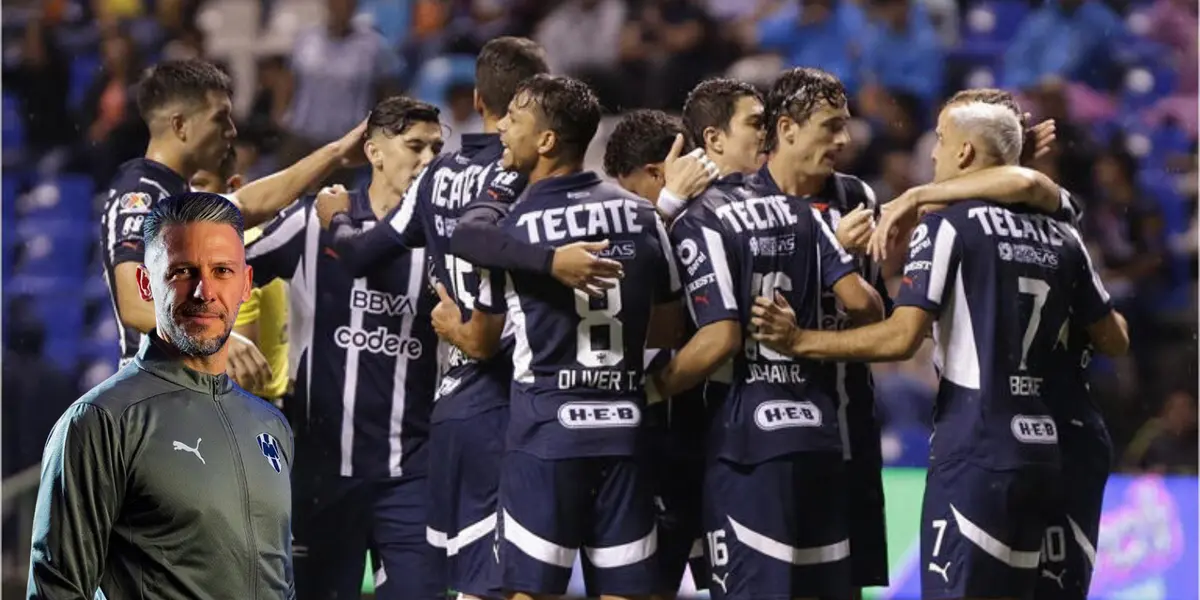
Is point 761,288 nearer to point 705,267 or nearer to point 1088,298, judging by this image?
point 705,267

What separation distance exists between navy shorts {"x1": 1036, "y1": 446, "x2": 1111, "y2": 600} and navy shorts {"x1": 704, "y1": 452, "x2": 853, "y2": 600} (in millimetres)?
764

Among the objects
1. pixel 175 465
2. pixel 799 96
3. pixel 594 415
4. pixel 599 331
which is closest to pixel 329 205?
pixel 599 331

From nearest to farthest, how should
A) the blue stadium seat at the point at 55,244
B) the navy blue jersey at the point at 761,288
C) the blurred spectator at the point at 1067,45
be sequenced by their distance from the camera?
1. the navy blue jersey at the point at 761,288
2. the blue stadium seat at the point at 55,244
3. the blurred spectator at the point at 1067,45

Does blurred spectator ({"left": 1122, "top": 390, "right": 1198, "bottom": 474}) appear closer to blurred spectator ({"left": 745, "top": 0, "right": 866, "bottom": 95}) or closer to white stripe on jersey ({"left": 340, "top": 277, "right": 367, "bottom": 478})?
blurred spectator ({"left": 745, "top": 0, "right": 866, "bottom": 95})

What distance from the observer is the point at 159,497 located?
2.92 metres

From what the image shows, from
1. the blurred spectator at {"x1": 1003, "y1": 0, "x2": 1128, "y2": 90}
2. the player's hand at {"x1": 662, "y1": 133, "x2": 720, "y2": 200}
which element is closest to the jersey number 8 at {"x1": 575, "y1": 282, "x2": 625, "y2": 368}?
the player's hand at {"x1": 662, "y1": 133, "x2": 720, "y2": 200}

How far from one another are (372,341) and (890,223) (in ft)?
6.03

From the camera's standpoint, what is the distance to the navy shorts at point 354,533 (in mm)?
5703

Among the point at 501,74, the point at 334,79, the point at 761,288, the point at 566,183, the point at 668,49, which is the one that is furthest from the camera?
the point at 668,49

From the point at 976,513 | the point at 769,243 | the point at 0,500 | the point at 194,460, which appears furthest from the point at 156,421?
the point at 0,500

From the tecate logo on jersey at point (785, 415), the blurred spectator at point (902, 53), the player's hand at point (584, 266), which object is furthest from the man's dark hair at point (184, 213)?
the blurred spectator at point (902, 53)

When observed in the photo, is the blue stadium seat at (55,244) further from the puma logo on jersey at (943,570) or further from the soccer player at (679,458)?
the puma logo on jersey at (943,570)

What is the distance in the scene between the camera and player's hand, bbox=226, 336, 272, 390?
5438 mm

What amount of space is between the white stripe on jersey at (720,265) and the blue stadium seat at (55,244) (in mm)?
6636
